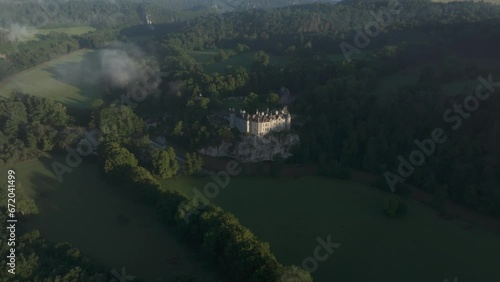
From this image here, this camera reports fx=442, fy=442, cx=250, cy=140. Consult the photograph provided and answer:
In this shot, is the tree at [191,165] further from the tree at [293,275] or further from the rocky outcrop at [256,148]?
the tree at [293,275]

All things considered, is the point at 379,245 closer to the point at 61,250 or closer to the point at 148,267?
the point at 148,267

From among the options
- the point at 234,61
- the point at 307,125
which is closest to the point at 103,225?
the point at 307,125

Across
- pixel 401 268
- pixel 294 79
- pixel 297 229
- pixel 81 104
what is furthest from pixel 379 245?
pixel 81 104

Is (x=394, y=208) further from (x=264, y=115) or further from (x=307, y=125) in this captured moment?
(x=264, y=115)

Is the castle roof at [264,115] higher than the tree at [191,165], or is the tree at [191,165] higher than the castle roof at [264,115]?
the castle roof at [264,115]

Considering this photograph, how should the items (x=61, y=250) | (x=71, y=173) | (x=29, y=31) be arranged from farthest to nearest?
(x=29, y=31) < (x=71, y=173) < (x=61, y=250)

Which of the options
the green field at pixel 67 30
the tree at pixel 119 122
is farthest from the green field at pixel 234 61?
the green field at pixel 67 30
